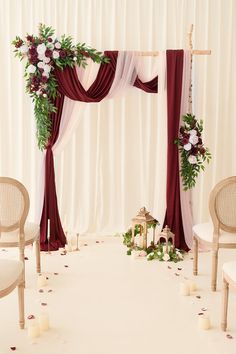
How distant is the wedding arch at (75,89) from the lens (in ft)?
16.8

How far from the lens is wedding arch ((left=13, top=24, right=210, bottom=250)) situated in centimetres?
511

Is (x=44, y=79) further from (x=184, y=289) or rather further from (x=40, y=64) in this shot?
(x=184, y=289)

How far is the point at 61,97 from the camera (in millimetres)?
5266

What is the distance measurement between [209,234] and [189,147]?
1215mm

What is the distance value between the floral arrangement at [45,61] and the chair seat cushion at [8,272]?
7.44 ft

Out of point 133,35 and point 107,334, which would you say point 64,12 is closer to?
point 133,35

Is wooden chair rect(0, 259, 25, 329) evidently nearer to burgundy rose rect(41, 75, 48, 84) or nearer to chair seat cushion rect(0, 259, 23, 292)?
chair seat cushion rect(0, 259, 23, 292)

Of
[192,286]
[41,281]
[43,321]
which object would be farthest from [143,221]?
[43,321]

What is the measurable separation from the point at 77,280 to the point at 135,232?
1.31m

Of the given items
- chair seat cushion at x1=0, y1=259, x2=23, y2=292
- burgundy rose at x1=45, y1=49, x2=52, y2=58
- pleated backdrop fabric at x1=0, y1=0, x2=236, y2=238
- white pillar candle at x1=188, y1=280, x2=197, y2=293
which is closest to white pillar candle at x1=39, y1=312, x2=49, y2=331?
chair seat cushion at x1=0, y1=259, x2=23, y2=292

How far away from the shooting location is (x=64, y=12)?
5.93m

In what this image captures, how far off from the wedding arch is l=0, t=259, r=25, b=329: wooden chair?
6.34ft

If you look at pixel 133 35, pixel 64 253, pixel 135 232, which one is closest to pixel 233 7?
pixel 133 35

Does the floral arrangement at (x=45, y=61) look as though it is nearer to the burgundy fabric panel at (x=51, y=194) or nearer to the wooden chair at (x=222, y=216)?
the burgundy fabric panel at (x=51, y=194)
